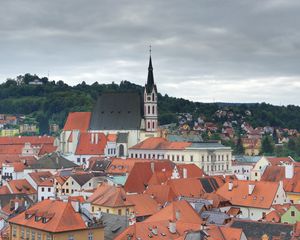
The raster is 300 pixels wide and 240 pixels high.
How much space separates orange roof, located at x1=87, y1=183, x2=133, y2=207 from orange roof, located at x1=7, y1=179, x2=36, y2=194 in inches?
751

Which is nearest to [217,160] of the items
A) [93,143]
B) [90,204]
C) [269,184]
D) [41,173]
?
[93,143]

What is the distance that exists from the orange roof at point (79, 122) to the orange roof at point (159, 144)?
1378 centimetres

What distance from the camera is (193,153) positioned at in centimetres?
10712

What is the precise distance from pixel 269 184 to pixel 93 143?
53647 mm

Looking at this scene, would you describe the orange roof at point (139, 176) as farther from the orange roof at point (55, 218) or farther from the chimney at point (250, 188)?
the orange roof at point (55, 218)

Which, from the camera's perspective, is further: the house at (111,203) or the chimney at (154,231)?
the house at (111,203)

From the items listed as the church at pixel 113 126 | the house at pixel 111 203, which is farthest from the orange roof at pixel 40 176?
the church at pixel 113 126

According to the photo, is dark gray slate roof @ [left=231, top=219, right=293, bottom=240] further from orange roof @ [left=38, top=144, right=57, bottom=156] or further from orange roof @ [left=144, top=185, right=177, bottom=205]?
orange roof @ [left=38, top=144, right=57, bottom=156]

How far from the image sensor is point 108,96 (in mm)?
125125

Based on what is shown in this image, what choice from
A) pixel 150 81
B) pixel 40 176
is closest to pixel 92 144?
pixel 150 81

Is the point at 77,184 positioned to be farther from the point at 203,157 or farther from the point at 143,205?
the point at 203,157

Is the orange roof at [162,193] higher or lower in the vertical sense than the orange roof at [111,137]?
lower

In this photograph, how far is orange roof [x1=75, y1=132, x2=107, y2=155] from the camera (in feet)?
384

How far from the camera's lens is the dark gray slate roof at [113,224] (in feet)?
178
